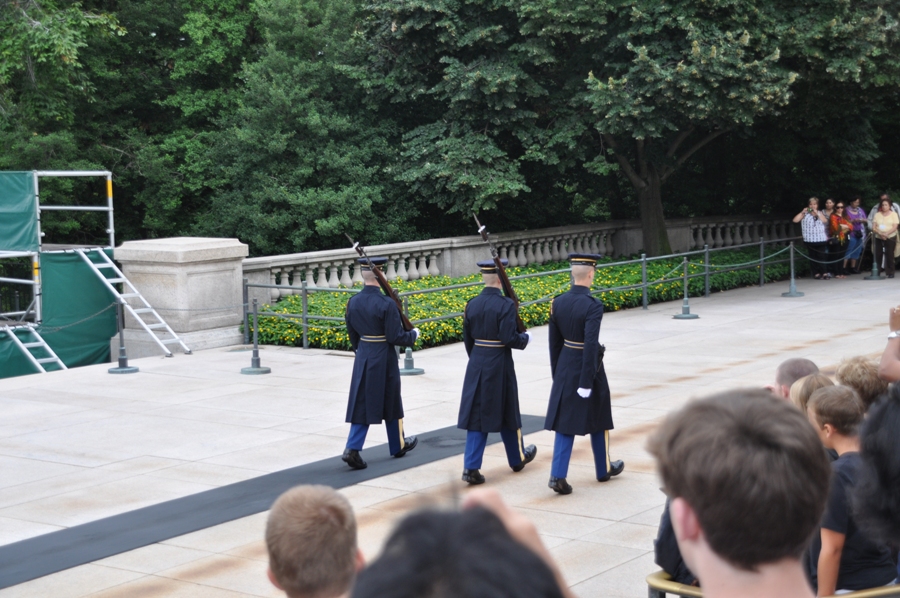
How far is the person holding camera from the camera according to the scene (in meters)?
21.7

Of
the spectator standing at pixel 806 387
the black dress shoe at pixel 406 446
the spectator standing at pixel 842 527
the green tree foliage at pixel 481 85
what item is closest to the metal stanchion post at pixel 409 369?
the black dress shoe at pixel 406 446

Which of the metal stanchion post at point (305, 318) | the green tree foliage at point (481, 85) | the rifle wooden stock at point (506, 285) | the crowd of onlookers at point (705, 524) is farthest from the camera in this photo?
the green tree foliage at point (481, 85)

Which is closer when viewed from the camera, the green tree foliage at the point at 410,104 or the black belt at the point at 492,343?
the black belt at the point at 492,343

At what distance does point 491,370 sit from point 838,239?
16.0m

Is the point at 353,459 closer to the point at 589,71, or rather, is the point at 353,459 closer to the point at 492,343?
the point at 492,343

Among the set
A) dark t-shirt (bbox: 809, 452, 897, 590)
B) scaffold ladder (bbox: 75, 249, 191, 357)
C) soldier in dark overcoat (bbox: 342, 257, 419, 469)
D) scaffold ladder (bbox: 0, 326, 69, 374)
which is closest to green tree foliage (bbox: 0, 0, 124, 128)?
scaffold ladder (bbox: 75, 249, 191, 357)

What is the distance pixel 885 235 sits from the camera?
21375 mm

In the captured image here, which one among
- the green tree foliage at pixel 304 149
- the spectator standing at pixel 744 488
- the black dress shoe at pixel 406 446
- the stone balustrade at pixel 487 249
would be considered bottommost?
the black dress shoe at pixel 406 446

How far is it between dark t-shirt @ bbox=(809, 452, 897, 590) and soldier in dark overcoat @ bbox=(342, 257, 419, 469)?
207 inches

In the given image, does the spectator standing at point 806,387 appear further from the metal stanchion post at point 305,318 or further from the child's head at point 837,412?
the metal stanchion post at point 305,318

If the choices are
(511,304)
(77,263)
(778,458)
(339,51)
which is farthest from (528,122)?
(778,458)

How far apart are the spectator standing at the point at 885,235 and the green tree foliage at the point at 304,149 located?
9.40 metres

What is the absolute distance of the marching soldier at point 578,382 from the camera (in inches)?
303

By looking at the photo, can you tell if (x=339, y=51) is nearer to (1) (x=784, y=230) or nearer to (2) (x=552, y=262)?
(2) (x=552, y=262)
